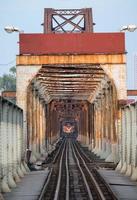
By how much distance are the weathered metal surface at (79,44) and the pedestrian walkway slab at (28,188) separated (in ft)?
30.6

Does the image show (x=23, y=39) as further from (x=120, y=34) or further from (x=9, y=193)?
(x=9, y=193)

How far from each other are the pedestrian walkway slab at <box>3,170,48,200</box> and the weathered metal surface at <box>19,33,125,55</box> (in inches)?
368

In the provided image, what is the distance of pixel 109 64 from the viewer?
36.6 m

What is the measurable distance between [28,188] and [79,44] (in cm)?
1528

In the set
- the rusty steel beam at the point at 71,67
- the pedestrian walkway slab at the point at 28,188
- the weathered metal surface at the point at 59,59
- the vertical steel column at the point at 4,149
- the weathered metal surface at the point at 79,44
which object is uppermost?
the weathered metal surface at the point at 79,44

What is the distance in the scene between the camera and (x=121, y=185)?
23.8 m

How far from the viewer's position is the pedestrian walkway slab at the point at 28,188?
1996cm

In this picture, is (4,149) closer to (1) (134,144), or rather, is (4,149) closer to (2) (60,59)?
(1) (134,144)

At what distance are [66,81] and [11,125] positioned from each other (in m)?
25.8

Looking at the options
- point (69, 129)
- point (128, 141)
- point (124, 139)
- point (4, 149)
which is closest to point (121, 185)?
point (128, 141)

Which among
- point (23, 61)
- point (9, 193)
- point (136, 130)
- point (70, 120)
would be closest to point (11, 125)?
point (9, 193)

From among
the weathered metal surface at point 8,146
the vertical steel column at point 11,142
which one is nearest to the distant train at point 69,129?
the weathered metal surface at point 8,146

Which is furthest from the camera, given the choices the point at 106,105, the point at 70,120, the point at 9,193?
the point at 70,120

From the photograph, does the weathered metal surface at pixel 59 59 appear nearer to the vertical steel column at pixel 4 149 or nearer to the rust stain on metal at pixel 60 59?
the rust stain on metal at pixel 60 59
